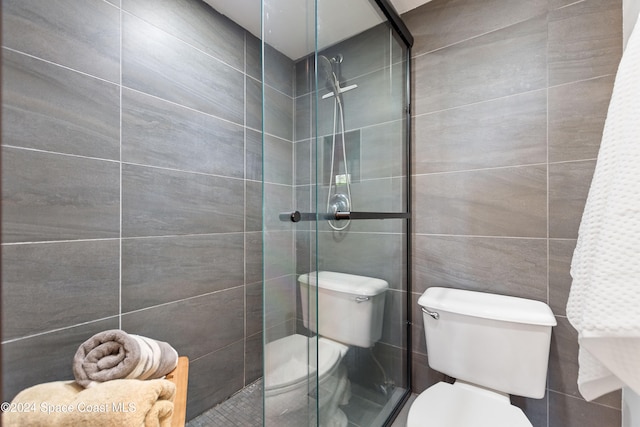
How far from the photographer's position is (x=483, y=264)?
4.68ft

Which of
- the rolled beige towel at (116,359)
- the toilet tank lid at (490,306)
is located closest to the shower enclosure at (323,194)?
the toilet tank lid at (490,306)

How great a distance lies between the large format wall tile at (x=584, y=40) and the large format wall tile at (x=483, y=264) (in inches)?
27.5

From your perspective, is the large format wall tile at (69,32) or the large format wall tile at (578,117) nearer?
the large format wall tile at (69,32)

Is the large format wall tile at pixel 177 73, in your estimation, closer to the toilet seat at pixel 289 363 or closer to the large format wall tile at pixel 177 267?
the large format wall tile at pixel 177 267

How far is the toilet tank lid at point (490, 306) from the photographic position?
1.13m

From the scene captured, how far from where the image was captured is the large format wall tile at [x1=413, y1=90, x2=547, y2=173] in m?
1.32

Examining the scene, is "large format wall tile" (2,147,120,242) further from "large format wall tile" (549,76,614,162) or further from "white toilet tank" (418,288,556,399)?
"large format wall tile" (549,76,614,162)

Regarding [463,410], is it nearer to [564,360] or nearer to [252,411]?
[564,360]

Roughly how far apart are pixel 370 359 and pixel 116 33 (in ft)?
5.52

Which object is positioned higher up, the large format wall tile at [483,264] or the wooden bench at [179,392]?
the large format wall tile at [483,264]

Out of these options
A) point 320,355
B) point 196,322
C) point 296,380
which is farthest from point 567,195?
point 196,322

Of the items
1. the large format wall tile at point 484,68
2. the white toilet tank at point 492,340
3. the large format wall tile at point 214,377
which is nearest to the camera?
the white toilet tank at point 492,340

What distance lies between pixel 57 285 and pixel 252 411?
1.06 meters

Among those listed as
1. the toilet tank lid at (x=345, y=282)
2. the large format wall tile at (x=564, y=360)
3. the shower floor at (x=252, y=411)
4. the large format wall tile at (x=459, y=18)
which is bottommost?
the shower floor at (x=252, y=411)
